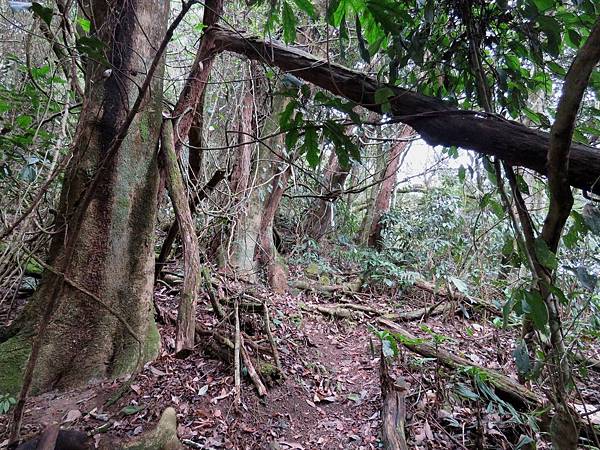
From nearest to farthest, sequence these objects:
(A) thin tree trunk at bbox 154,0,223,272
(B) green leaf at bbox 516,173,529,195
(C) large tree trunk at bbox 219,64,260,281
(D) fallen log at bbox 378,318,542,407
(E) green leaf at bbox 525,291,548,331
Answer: (E) green leaf at bbox 525,291,548,331 < (B) green leaf at bbox 516,173,529,195 < (D) fallen log at bbox 378,318,542,407 < (A) thin tree trunk at bbox 154,0,223,272 < (C) large tree trunk at bbox 219,64,260,281

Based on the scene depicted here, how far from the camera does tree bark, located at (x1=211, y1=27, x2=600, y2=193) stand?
5.11 ft

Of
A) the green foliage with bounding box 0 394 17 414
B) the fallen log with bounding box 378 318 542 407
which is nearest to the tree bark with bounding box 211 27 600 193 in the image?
the fallen log with bounding box 378 318 542 407

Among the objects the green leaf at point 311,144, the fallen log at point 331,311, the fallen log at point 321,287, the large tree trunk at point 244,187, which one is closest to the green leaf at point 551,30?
the green leaf at point 311,144

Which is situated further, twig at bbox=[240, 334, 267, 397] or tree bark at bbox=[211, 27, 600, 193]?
twig at bbox=[240, 334, 267, 397]

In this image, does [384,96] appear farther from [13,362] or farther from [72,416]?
[13,362]

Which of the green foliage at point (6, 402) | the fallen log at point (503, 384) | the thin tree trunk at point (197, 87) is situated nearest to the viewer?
the green foliage at point (6, 402)

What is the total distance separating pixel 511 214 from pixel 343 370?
115 inches

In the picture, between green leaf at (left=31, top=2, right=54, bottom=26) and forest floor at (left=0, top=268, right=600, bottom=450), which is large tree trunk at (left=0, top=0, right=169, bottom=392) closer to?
forest floor at (left=0, top=268, right=600, bottom=450)

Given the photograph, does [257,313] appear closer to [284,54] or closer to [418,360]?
[418,360]

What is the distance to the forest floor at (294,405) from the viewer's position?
8.07 ft

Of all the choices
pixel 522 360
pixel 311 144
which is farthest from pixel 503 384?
pixel 311 144

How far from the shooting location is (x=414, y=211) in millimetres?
8867

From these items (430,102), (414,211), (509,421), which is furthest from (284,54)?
(414,211)

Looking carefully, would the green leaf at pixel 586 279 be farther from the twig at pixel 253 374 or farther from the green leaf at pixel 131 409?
the green leaf at pixel 131 409
